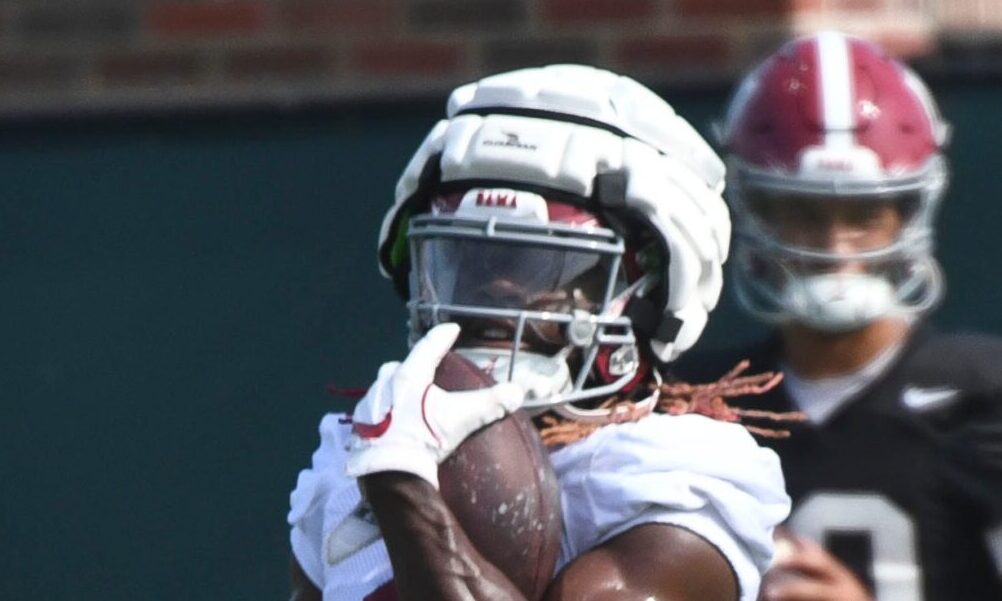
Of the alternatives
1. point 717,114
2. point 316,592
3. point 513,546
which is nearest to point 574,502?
point 513,546

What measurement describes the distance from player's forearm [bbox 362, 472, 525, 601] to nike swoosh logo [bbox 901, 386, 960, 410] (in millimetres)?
1467

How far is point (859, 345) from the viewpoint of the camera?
11.3 feet

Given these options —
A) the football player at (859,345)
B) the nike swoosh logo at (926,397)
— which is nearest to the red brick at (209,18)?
the football player at (859,345)

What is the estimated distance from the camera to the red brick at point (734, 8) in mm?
4316

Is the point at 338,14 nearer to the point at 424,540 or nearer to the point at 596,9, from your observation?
the point at 596,9

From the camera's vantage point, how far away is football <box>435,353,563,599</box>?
2062mm

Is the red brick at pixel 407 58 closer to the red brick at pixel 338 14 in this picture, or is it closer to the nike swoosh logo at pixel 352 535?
the red brick at pixel 338 14

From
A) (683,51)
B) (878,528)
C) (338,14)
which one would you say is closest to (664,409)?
(878,528)

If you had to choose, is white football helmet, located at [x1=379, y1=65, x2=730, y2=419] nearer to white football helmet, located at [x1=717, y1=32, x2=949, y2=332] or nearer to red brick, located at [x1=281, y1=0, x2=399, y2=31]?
white football helmet, located at [x1=717, y1=32, x2=949, y2=332]

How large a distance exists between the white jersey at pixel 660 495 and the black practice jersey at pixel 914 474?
1063mm

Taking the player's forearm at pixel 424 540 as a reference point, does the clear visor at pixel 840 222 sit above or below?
below

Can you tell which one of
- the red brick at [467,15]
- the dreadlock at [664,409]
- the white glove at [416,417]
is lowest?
the red brick at [467,15]

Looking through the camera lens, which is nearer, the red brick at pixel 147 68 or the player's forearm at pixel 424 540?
the player's forearm at pixel 424 540

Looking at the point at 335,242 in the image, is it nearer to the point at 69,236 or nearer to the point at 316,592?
the point at 69,236
